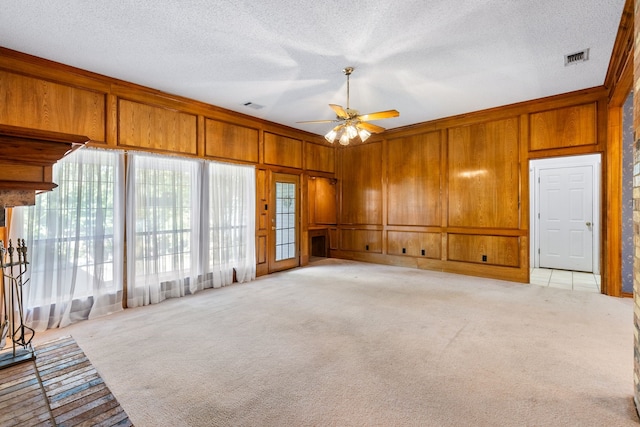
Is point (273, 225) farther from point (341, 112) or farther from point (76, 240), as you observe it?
point (76, 240)

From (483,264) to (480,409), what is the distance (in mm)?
4024

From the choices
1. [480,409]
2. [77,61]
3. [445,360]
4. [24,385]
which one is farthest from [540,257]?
[77,61]

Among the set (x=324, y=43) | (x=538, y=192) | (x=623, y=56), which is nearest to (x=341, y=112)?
(x=324, y=43)

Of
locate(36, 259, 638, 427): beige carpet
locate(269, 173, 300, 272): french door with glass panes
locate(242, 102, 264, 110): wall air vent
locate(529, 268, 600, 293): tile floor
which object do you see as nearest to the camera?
locate(36, 259, 638, 427): beige carpet

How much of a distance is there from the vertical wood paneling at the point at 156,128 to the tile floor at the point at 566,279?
604 centimetres

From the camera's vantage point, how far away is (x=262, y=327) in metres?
3.18

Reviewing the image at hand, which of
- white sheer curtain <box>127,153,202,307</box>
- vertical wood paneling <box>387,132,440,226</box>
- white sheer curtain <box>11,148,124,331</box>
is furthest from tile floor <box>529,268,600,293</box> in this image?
white sheer curtain <box>11,148,124,331</box>

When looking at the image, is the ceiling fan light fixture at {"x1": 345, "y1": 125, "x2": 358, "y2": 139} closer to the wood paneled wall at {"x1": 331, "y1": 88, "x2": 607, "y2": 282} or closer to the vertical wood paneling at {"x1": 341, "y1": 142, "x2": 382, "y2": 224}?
the wood paneled wall at {"x1": 331, "y1": 88, "x2": 607, "y2": 282}

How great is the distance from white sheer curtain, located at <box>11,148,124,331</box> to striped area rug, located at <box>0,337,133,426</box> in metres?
2.31

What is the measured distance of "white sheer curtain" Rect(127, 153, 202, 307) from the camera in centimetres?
390

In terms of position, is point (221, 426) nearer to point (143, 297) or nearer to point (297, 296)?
point (297, 296)

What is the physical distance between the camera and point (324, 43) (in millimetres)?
3057

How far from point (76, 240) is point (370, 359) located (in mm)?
3433

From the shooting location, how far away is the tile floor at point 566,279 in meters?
4.88
